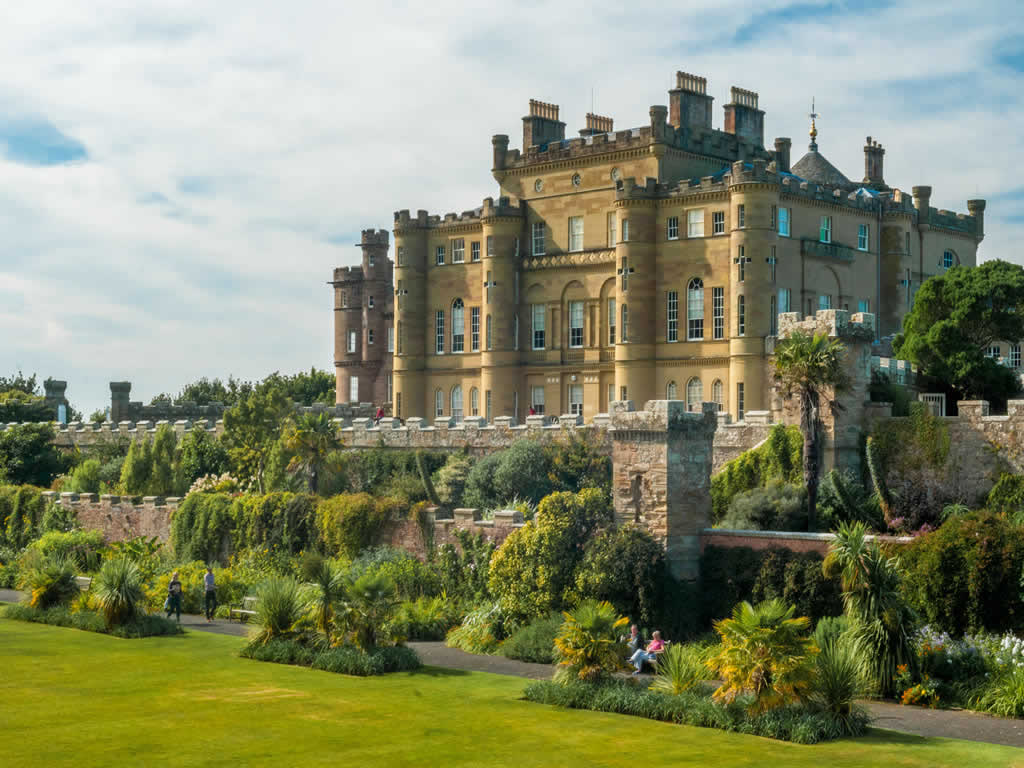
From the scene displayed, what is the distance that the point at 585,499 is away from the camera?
37.2 meters

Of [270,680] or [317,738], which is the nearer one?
[317,738]

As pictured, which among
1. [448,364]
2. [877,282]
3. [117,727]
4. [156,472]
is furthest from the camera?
[448,364]

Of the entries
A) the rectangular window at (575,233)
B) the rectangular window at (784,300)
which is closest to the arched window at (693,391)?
the rectangular window at (784,300)

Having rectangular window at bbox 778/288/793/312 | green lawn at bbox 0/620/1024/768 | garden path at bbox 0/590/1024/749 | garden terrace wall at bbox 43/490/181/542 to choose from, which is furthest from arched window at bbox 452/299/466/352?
green lawn at bbox 0/620/1024/768

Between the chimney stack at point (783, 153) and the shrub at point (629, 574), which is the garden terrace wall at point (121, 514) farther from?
the chimney stack at point (783, 153)

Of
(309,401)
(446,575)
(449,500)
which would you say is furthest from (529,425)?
(309,401)

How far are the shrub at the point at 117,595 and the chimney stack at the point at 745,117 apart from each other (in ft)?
123

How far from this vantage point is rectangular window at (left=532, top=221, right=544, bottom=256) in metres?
63.6

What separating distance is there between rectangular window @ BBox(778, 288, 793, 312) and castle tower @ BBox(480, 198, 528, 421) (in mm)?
13063

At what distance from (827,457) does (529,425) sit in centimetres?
1155

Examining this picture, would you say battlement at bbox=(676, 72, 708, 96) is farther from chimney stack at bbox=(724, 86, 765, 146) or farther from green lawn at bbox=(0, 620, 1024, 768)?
green lawn at bbox=(0, 620, 1024, 768)

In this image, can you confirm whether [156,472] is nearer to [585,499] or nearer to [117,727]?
[585,499]

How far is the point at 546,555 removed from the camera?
3650 cm

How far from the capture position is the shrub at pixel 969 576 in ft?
Result: 97.1
